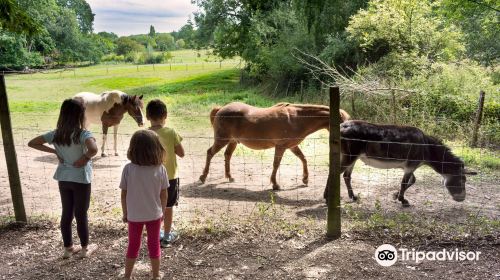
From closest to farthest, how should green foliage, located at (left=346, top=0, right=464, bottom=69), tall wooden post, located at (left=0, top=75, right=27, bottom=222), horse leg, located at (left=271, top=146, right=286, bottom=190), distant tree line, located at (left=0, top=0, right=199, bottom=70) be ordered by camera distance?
1. tall wooden post, located at (left=0, top=75, right=27, bottom=222)
2. horse leg, located at (left=271, top=146, right=286, bottom=190)
3. distant tree line, located at (left=0, top=0, right=199, bottom=70)
4. green foliage, located at (left=346, top=0, right=464, bottom=69)

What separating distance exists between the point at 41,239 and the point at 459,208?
5.49 meters

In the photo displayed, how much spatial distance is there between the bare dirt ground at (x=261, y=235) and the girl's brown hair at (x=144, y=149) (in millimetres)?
1217

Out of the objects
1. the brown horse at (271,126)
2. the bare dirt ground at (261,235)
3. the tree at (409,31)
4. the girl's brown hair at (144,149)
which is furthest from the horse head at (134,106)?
the tree at (409,31)

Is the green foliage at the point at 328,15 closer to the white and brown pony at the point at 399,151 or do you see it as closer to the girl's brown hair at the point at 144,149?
the white and brown pony at the point at 399,151

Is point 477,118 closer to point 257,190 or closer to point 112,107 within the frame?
→ point 257,190

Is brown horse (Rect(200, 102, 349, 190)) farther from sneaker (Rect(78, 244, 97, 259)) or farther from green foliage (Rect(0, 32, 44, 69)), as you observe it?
green foliage (Rect(0, 32, 44, 69))

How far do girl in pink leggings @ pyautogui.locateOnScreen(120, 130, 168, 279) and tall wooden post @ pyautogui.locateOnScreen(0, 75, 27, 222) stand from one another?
7.21 ft

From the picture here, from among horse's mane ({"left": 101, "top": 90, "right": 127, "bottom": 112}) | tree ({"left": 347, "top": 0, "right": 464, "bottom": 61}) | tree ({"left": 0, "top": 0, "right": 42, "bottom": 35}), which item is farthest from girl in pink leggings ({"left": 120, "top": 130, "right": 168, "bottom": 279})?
tree ({"left": 347, "top": 0, "right": 464, "bottom": 61})

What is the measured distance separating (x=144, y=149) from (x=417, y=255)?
293 cm

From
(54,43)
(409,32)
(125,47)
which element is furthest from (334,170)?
(125,47)

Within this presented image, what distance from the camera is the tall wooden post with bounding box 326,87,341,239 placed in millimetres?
4410

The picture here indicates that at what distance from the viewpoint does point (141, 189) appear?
138 inches

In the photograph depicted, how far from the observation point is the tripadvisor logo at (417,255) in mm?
4148

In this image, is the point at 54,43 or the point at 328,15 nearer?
the point at 328,15
